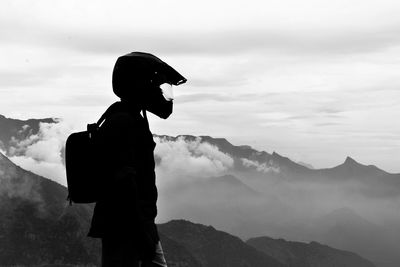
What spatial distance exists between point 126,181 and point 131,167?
198 millimetres

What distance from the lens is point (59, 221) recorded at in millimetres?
183000

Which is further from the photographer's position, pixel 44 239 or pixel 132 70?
pixel 44 239

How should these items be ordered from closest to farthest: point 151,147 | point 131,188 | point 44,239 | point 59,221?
point 131,188
point 151,147
point 44,239
point 59,221

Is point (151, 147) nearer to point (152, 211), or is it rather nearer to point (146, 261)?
point (152, 211)

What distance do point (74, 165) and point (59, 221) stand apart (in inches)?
7113

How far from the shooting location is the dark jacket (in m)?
7.38

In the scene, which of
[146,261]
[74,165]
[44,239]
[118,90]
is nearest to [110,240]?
[146,261]

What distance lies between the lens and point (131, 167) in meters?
7.49

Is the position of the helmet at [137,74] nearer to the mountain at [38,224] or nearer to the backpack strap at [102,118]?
the backpack strap at [102,118]

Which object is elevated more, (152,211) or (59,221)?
(152,211)

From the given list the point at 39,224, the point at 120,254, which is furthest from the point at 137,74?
the point at 39,224

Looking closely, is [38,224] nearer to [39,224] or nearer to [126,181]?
[39,224]

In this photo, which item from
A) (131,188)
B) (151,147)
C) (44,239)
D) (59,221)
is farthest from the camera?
(59,221)

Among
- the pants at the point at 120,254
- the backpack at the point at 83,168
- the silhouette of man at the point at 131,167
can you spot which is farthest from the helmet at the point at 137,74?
the pants at the point at 120,254
